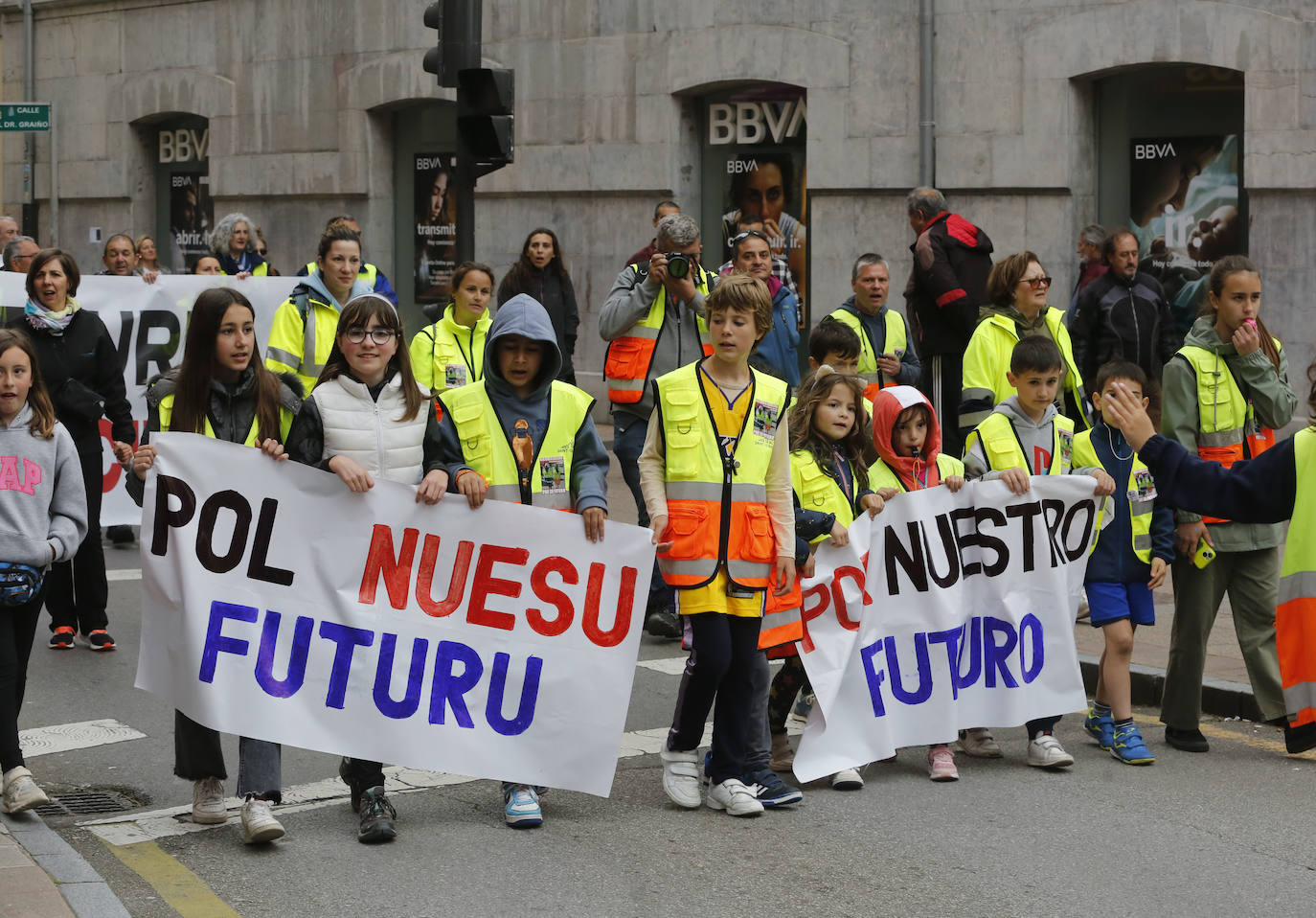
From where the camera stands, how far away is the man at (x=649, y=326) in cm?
923

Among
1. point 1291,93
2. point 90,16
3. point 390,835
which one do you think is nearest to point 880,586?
point 390,835

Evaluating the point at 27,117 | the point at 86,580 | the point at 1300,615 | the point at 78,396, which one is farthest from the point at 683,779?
the point at 27,117

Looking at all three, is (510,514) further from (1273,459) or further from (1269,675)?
(1269,675)

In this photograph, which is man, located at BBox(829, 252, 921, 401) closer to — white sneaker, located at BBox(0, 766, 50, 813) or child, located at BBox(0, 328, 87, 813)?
child, located at BBox(0, 328, 87, 813)

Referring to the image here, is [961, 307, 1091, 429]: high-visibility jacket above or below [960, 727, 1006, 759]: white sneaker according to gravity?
above

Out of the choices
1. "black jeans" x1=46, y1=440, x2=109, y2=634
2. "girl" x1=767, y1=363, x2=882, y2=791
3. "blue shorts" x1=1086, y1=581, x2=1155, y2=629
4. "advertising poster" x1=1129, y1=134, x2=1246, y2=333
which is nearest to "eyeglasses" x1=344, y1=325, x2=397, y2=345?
"girl" x1=767, y1=363, x2=882, y2=791

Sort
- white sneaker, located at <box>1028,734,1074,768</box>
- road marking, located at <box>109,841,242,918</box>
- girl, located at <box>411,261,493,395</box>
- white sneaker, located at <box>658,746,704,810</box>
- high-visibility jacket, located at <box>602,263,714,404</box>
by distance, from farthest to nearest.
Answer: girl, located at <box>411,261,493,395</box> < high-visibility jacket, located at <box>602,263,714,404</box> < white sneaker, located at <box>1028,734,1074,768</box> < white sneaker, located at <box>658,746,704,810</box> < road marking, located at <box>109,841,242,918</box>

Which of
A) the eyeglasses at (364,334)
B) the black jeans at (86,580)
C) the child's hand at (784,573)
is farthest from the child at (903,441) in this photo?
the black jeans at (86,580)

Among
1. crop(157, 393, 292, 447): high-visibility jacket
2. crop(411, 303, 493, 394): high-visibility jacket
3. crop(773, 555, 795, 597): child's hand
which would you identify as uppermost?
crop(411, 303, 493, 394): high-visibility jacket

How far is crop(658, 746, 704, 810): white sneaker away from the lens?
21.4 feet

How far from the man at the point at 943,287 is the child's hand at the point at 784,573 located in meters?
4.63

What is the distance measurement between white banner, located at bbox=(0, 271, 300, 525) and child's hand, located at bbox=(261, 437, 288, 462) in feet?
19.1

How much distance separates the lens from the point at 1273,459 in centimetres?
573

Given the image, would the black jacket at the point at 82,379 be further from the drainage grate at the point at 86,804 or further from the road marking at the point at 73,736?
the drainage grate at the point at 86,804
